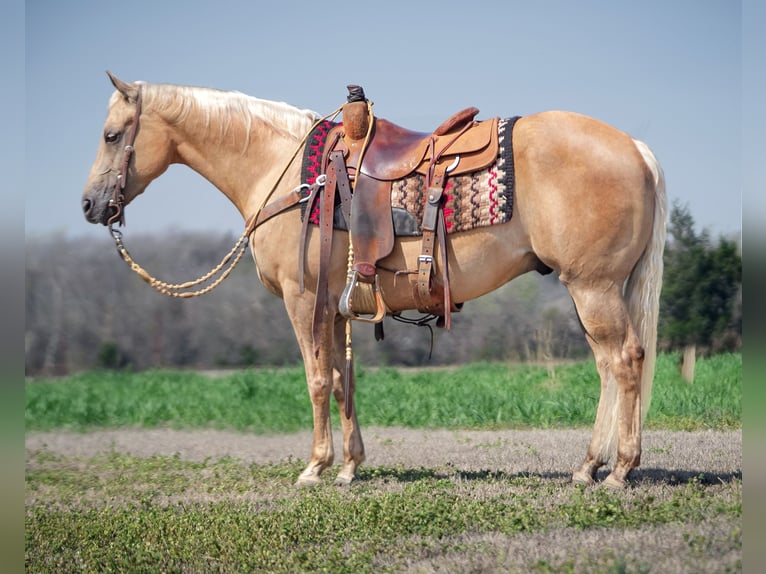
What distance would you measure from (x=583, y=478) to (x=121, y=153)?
382 cm

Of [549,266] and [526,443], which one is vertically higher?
[549,266]

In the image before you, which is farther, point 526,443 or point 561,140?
point 526,443

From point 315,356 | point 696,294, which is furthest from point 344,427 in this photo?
point 696,294

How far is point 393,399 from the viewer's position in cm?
963

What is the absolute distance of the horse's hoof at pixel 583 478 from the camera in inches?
197

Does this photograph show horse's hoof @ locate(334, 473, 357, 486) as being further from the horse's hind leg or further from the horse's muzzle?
the horse's muzzle

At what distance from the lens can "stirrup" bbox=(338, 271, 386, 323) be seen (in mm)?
A: 5090

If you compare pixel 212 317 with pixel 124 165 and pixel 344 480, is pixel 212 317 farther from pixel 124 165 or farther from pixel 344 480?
pixel 344 480

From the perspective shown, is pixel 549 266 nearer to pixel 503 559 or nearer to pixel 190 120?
pixel 503 559

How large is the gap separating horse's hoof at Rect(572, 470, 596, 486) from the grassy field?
74 mm
